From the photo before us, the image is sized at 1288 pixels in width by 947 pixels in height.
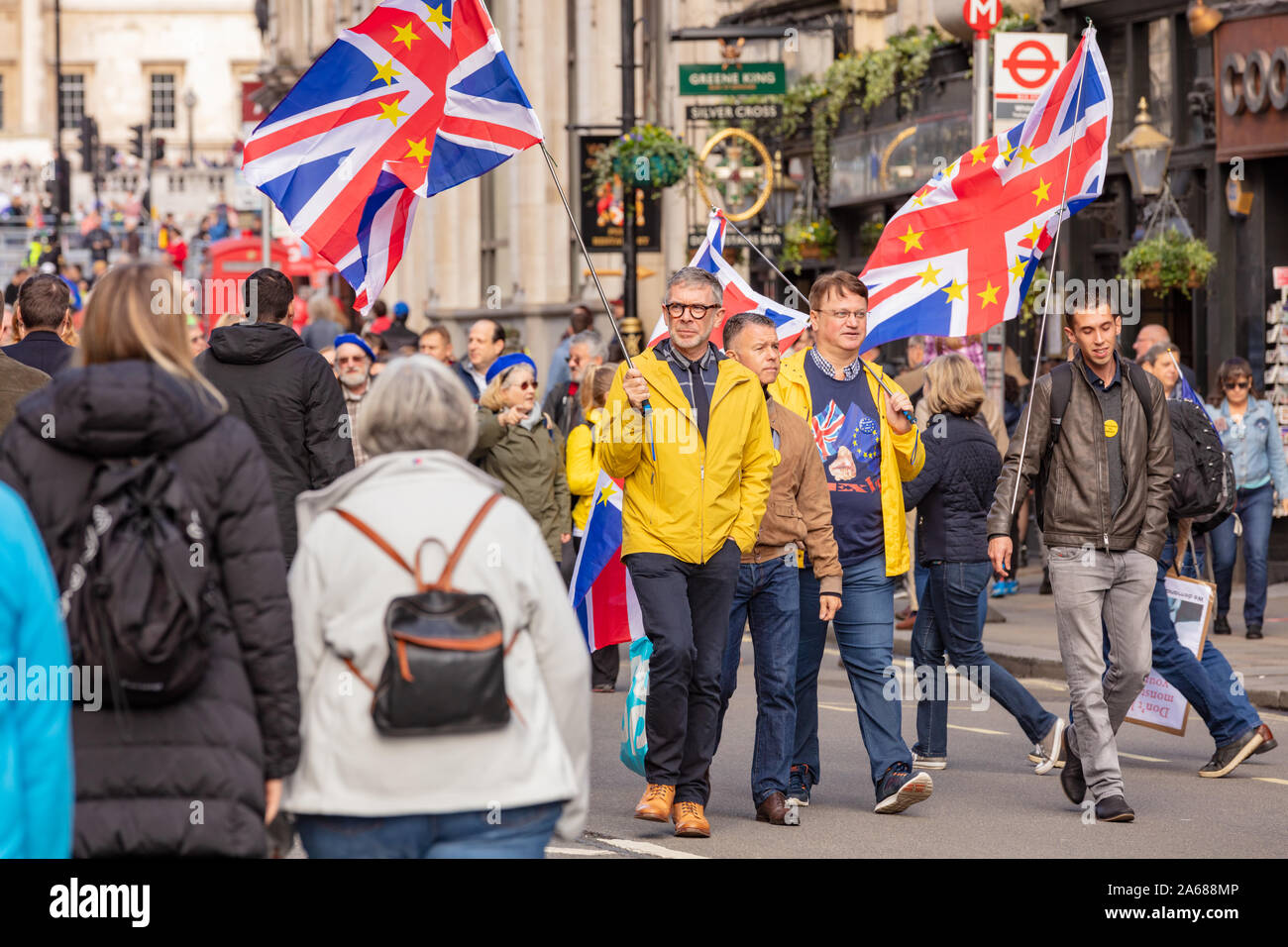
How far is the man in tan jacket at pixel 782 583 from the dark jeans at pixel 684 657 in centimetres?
26

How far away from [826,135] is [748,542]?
55.8 feet

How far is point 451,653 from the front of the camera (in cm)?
463

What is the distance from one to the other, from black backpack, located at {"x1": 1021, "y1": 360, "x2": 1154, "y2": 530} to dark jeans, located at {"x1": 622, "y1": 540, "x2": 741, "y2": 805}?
1.39 m

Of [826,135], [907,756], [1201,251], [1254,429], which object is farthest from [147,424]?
[826,135]

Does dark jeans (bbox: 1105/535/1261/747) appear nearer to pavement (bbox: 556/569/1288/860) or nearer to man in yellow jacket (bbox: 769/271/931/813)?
pavement (bbox: 556/569/1288/860)

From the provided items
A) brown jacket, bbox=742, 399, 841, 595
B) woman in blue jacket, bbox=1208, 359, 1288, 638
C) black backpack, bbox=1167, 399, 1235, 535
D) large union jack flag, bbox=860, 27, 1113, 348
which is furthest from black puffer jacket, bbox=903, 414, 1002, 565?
woman in blue jacket, bbox=1208, 359, 1288, 638

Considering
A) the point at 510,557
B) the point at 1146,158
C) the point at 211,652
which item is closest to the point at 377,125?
the point at 510,557

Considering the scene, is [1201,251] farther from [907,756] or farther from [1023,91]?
[907,756]

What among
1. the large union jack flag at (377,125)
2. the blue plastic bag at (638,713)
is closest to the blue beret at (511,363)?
the large union jack flag at (377,125)

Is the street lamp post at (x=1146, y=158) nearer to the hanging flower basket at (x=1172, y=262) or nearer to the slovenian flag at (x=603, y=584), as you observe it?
the hanging flower basket at (x=1172, y=262)

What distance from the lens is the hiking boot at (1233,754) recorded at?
9938 millimetres

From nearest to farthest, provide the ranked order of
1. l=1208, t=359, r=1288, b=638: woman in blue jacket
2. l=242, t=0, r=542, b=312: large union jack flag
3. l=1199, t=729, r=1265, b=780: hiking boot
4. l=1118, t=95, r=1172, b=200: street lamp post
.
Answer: l=242, t=0, r=542, b=312: large union jack flag → l=1199, t=729, r=1265, b=780: hiking boot → l=1208, t=359, r=1288, b=638: woman in blue jacket → l=1118, t=95, r=1172, b=200: street lamp post

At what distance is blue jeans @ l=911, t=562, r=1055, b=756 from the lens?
10031 mm

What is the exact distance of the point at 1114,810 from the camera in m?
8.81
